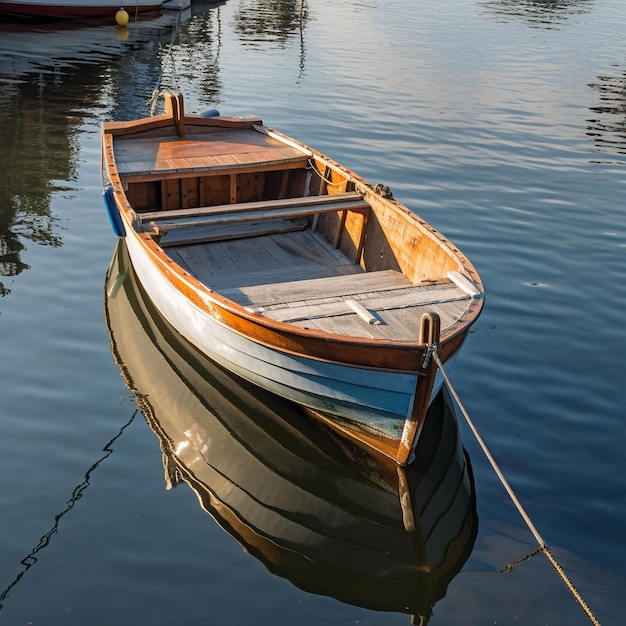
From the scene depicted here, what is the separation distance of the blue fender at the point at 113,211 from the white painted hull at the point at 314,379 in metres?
2.07

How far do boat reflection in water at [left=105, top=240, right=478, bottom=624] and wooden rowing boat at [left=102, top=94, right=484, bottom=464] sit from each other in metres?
0.40

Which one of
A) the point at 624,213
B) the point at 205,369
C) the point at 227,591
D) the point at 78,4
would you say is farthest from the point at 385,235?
the point at 78,4

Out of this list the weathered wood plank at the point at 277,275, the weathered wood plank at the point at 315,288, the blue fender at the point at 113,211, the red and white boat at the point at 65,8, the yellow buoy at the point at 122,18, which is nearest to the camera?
the weathered wood plank at the point at 315,288

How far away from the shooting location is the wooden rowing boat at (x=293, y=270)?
24.6 ft

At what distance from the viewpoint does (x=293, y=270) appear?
10594mm

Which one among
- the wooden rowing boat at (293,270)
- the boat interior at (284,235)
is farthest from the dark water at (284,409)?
the boat interior at (284,235)

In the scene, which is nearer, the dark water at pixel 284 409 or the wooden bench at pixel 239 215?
the dark water at pixel 284 409

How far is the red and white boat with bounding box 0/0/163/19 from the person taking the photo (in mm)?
31516

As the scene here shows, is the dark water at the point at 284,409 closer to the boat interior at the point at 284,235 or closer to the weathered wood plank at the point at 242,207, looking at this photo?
the boat interior at the point at 284,235

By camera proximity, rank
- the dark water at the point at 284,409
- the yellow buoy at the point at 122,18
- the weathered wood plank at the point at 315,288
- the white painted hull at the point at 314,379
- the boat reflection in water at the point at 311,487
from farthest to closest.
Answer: the yellow buoy at the point at 122,18 → the weathered wood plank at the point at 315,288 → the white painted hull at the point at 314,379 → the boat reflection in water at the point at 311,487 → the dark water at the point at 284,409

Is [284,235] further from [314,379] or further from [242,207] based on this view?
[314,379]

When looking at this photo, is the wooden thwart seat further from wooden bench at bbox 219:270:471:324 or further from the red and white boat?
the red and white boat

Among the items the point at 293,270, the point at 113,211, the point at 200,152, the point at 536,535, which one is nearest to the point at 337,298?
the point at 293,270

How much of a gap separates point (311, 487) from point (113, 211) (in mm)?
5065
